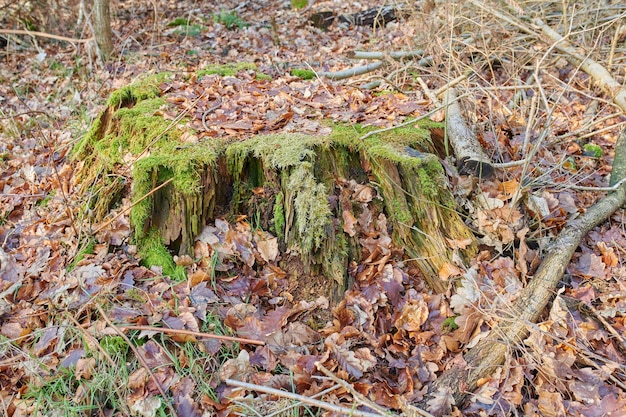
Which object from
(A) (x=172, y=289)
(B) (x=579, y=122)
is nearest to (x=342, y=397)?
(A) (x=172, y=289)

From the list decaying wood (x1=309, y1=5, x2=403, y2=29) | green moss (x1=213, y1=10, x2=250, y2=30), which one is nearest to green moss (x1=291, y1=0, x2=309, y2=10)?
decaying wood (x1=309, y1=5, x2=403, y2=29)

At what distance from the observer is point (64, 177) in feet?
13.6

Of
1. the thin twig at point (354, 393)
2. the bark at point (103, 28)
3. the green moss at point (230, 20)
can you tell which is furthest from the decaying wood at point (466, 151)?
the green moss at point (230, 20)

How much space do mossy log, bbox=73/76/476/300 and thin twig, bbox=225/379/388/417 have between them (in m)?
0.86

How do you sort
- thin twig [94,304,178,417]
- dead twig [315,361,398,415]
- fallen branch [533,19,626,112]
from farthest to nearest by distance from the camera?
1. fallen branch [533,19,626,112]
2. thin twig [94,304,178,417]
3. dead twig [315,361,398,415]

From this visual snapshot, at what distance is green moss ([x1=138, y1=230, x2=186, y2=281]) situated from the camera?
10.4ft

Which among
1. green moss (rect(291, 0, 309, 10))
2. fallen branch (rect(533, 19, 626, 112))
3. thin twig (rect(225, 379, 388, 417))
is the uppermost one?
green moss (rect(291, 0, 309, 10))

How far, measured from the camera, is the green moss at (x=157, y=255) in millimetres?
3182

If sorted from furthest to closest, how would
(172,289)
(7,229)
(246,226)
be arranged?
(7,229) < (246,226) < (172,289)

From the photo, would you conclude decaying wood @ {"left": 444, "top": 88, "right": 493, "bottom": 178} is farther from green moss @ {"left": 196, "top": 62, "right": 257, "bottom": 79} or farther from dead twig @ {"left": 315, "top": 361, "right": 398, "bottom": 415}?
green moss @ {"left": 196, "top": 62, "right": 257, "bottom": 79}

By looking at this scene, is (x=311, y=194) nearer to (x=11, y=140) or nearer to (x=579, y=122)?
(x=579, y=122)

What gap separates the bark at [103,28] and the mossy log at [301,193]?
5.04 meters

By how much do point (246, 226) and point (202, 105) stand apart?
1.46 m

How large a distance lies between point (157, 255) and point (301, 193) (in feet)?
3.71
